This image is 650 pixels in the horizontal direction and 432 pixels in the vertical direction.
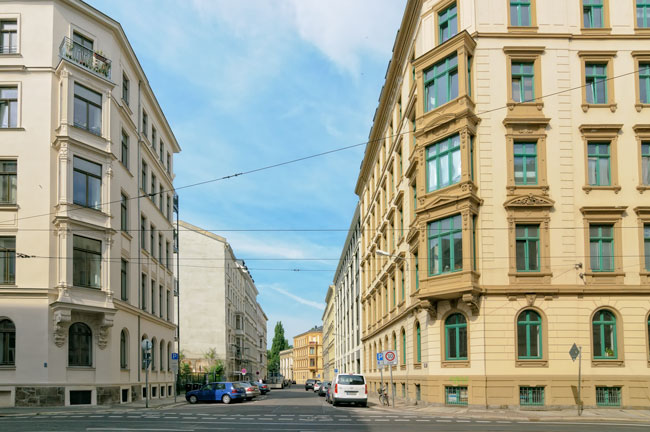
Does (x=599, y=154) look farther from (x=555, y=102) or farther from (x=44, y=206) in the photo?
(x=44, y=206)

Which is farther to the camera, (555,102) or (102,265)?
(102,265)

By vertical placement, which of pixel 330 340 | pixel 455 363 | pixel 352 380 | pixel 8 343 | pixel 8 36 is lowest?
pixel 330 340

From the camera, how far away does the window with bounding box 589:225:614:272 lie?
29375mm

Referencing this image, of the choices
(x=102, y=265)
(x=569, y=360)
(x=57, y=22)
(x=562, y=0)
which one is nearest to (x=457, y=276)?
(x=569, y=360)

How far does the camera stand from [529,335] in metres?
29.0

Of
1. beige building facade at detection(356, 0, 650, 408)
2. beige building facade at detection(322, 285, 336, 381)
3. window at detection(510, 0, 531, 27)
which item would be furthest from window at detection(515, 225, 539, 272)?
beige building facade at detection(322, 285, 336, 381)

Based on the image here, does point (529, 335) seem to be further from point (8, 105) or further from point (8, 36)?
point (8, 36)

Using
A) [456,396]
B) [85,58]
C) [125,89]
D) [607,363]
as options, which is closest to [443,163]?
[456,396]

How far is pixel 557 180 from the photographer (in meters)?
29.6

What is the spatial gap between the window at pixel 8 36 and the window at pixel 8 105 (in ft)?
6.43

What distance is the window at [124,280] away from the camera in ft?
127

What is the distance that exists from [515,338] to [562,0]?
49.7ft

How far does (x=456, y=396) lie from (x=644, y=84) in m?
16.2

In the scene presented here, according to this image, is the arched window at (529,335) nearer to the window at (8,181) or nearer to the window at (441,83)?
the window at (441,83)
